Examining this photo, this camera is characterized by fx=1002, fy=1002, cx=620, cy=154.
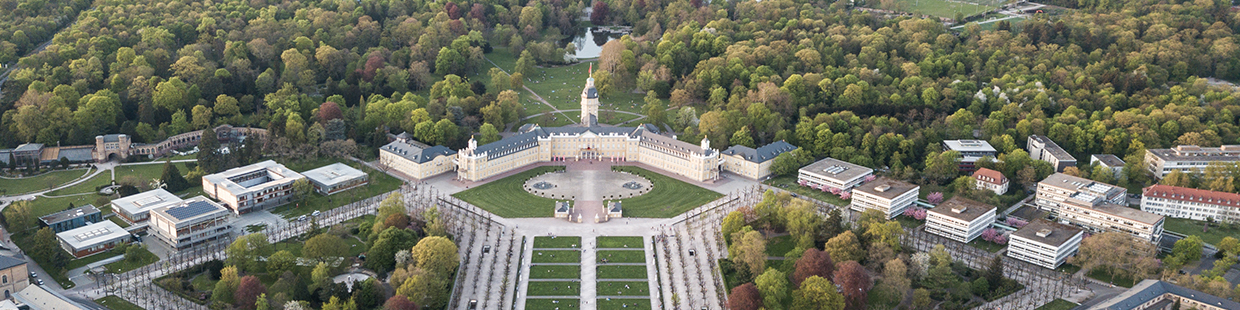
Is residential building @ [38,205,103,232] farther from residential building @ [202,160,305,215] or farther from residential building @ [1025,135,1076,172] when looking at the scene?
residential building @ [1025,135,1076,172]

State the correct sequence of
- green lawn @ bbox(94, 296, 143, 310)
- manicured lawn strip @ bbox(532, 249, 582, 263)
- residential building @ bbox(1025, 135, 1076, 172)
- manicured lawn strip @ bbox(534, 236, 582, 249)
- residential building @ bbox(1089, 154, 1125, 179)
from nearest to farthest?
green lawn @ bbox(94, 296, 143, 310) → manicured lawn strip @ bbox(532, 249, 582, 263) → manicured lawn strip @ bbox(534, 236, 582, 249) → residential building @ bbox(1089, 154, 1125, 179) → residential building @ bbox(1025, 135, 1076, 172)

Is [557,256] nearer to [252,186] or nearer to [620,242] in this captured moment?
[620,242]

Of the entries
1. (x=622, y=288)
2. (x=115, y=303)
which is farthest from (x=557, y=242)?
(x=115, y=303)

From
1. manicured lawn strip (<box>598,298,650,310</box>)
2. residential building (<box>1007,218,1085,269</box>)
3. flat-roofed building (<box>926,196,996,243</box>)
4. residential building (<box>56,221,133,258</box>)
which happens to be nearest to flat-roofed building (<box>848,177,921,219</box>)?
flat-roofed building (<box>926,196,996,243</box>)

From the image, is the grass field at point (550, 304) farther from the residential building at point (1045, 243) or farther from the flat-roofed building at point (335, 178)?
the residential building at point (1045, 243)

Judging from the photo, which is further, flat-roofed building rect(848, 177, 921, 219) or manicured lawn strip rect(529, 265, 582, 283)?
flat-roofed building rect(848, 177, 921, 219)

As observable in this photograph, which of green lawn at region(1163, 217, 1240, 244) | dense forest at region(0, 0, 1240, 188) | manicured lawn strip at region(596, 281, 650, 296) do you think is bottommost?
manicured lawn strip at region(596, 281, 650, 296)

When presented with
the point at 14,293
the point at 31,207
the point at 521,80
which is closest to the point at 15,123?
the point at 31,207
